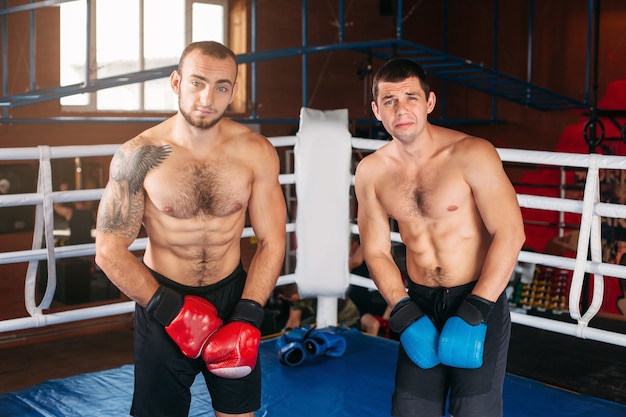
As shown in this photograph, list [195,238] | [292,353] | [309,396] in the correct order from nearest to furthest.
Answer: [195,238] < [309,396] < [292,353]

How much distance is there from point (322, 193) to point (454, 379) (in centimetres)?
136

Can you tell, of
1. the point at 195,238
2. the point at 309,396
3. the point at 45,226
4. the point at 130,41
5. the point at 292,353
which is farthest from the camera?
the point at 130,41

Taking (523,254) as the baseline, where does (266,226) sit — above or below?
above

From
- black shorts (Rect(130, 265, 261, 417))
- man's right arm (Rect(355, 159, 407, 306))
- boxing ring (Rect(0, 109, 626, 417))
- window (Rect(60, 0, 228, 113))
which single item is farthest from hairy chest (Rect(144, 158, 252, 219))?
window (Rect(60, 0, 228, 113))

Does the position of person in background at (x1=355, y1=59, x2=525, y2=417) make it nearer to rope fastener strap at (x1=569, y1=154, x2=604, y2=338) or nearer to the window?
rope fastener strap at (x1=569, y1=154, x2=604, y2=338)

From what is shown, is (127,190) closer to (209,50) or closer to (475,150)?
(209,50)

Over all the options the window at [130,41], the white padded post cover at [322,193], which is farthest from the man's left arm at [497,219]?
the window at [130,41]

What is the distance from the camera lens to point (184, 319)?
6.36ft

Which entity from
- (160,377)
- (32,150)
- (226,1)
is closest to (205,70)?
(160,377)

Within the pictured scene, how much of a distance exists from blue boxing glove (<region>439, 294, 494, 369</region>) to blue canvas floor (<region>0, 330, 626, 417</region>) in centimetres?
84

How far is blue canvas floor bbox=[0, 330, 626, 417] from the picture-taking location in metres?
2.71

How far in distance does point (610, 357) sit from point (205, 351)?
240 centimetres

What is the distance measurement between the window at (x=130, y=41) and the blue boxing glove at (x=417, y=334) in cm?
497

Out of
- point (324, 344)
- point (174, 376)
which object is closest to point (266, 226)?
point (174, 376)
